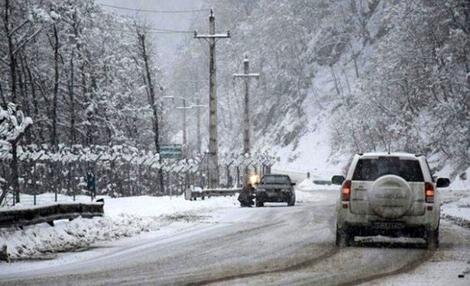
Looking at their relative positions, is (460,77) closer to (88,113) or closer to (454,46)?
(454,46)

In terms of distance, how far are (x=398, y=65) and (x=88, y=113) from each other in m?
24.8

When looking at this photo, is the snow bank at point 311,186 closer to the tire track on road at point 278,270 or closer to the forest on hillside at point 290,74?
the forest on hillside at point 290,74

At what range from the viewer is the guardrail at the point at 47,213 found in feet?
55.6

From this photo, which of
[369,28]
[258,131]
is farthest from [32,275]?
[258,131]

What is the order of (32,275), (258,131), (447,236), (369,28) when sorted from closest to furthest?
(32,275) < (447,236) < (369,28) < (258,131)

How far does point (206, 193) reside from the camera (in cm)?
4306

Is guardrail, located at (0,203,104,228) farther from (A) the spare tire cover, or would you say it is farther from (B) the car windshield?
(B) the car windshield

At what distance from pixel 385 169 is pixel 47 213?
24.4 feet

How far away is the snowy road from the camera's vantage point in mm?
11930

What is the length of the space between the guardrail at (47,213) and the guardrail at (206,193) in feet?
60.5

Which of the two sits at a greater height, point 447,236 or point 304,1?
point 304,1

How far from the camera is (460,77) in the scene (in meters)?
61.0

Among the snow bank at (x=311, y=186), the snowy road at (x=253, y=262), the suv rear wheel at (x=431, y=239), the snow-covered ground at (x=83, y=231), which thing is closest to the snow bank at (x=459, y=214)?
the snowy road at (x=253, y=262)

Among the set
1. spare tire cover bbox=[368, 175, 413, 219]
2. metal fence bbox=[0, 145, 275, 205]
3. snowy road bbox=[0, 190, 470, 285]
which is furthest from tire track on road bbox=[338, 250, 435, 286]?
metal fence bbox=[0, 145, 275, 205]
